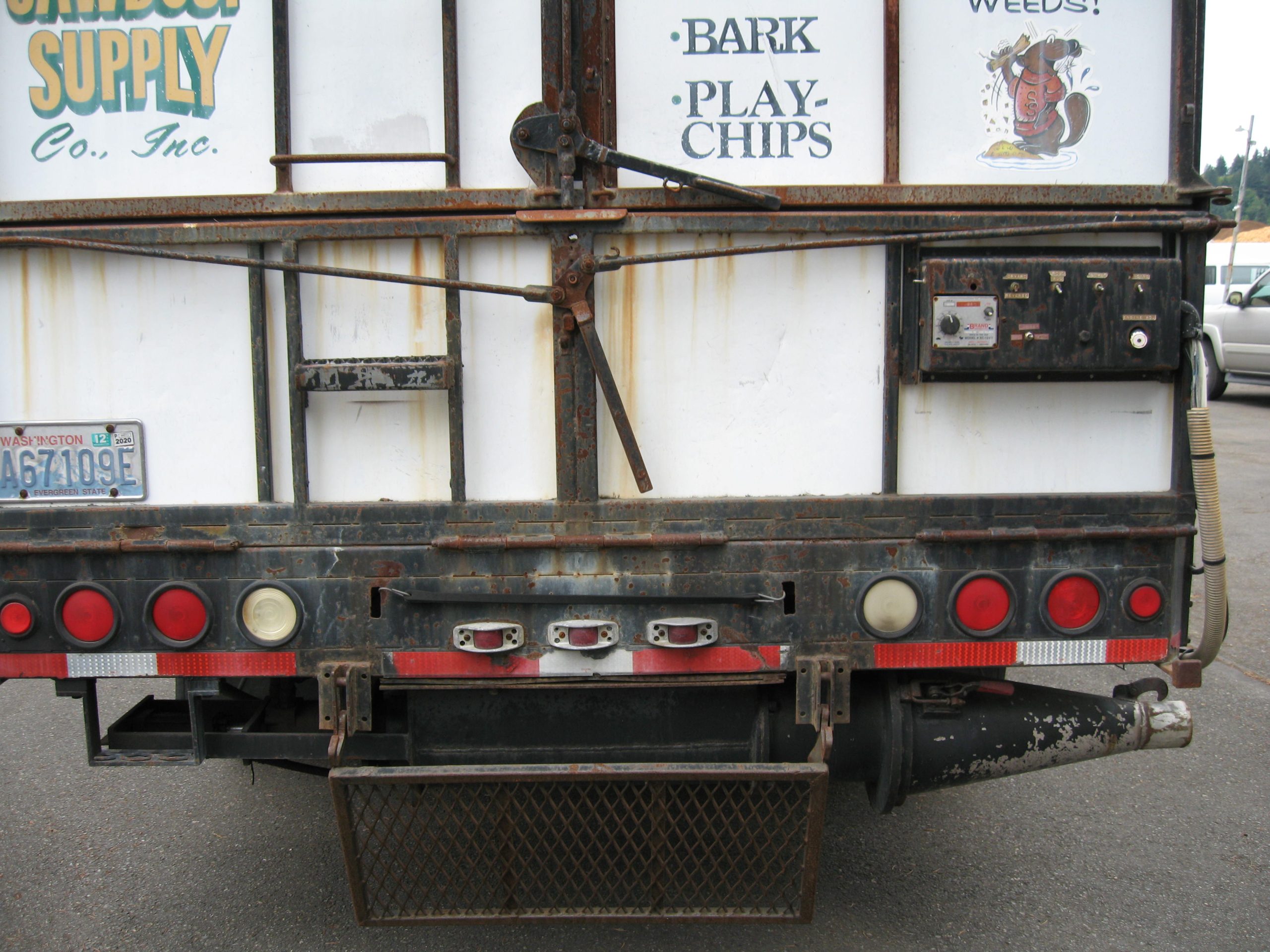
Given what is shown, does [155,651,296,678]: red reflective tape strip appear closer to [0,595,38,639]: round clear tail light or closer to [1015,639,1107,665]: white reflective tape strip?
[0,595,38,639]: round clear tail light

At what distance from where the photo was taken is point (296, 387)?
2.43m

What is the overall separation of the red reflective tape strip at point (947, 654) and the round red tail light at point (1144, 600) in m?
0.30

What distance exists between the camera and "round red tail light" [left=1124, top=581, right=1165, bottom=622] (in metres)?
2.52

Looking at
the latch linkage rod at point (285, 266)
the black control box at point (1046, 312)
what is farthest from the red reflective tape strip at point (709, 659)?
the latch linkage rod at point (285, 266)

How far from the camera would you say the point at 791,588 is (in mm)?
2498

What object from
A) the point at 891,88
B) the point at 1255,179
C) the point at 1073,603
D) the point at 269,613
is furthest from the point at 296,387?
the point at 1255,179

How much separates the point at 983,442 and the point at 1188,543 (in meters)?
0.59

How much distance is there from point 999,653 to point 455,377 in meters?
1.53

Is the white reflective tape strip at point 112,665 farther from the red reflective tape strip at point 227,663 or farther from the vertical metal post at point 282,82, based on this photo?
the vertical metal post at point 282,82

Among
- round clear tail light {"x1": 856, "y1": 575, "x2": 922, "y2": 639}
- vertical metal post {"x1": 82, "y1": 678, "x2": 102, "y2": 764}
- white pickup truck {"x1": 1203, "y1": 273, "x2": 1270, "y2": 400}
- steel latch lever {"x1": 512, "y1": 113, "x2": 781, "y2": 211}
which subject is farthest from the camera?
white pickup truck {"x1": 1203, "y1": 273, "x2": 1270, "y2": 400}

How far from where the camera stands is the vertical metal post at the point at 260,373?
2.44m

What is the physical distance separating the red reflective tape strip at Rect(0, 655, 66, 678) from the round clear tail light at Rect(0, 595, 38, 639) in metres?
0.07

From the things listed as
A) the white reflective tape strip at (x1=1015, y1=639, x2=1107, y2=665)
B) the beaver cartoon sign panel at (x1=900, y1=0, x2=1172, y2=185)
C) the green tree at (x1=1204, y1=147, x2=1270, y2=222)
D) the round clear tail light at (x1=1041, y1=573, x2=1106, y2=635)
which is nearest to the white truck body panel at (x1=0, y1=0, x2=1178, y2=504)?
the beaver cartoon sign panel at (x1=900, y1=0, x2=1172, y2=185)

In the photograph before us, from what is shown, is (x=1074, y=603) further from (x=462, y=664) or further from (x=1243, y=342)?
(x=1243, y=342)
